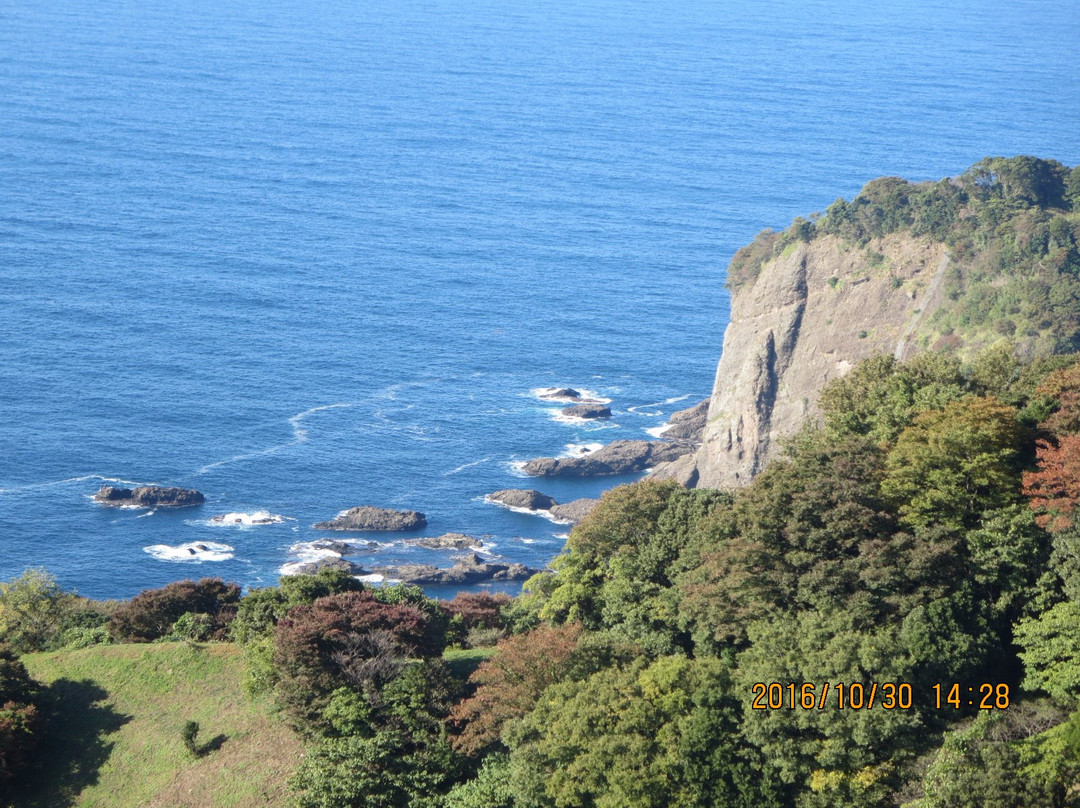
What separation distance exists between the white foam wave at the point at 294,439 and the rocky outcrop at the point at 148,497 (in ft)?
21.5

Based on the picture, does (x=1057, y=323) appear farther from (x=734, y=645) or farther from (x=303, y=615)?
(x=303, y=615)

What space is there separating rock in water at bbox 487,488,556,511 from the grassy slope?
67897 millimetres

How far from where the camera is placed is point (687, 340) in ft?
569

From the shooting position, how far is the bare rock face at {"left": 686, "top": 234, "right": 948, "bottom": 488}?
120688mm

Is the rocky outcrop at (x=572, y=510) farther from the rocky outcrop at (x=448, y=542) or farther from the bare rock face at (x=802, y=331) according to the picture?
the bare rock face at (x=802, y=331)

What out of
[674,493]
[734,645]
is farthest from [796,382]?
[734,645]

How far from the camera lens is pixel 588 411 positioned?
495 ft

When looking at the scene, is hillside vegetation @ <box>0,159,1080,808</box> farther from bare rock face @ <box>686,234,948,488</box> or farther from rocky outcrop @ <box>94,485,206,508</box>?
rocky outcrop @ <box>94,485,206,508</box>

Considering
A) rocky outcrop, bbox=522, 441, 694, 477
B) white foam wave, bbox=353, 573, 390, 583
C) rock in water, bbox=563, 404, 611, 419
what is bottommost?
white foam wave, bbox=353, 573, 390, 583

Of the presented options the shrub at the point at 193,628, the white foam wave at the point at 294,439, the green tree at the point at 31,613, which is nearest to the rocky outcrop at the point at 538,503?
the white foam wave at the point at 294,439

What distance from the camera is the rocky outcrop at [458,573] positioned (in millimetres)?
114812

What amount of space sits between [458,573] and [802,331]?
3871 cm

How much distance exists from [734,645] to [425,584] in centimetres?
6145

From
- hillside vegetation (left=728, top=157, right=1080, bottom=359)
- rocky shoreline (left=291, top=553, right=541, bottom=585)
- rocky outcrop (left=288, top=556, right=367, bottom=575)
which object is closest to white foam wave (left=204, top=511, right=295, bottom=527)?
rocky outcrop (left=288, top=556, right=367, bottom=575)
